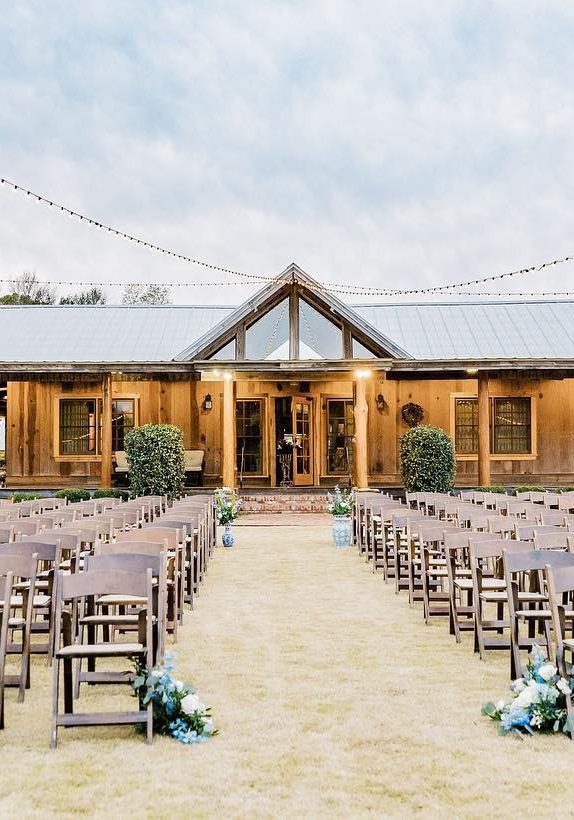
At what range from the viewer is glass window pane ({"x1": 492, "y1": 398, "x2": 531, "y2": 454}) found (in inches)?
915

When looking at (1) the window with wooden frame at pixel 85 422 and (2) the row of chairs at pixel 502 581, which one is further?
(1) the window with wooden frame at pixel 85 422

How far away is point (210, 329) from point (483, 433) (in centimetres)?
776

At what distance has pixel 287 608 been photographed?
9.26 m

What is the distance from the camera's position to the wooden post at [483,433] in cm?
2070

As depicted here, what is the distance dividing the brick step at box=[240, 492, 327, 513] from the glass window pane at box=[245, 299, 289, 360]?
320 centimetres

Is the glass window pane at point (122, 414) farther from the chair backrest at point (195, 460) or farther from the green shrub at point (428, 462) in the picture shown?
the green shrub at point (428, 462)

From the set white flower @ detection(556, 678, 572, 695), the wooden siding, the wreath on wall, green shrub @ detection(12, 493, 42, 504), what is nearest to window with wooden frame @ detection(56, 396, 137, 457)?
the wooden siding

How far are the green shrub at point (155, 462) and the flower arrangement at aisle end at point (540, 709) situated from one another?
14.1 metres

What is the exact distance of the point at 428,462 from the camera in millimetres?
19469

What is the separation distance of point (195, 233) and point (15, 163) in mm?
12941

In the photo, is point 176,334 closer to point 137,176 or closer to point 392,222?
point 137,176

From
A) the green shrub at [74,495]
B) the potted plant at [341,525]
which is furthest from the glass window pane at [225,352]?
the potted plant at [341,525]

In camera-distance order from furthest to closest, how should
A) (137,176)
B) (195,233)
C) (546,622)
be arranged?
(195,233) < (137,176) < (546,622)

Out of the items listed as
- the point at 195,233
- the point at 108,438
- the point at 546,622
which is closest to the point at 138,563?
the point at 546,622
